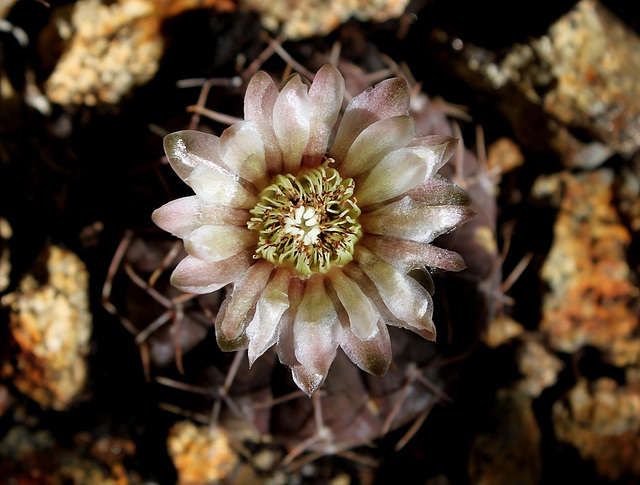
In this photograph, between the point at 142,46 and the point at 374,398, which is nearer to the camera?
the point at 374,398

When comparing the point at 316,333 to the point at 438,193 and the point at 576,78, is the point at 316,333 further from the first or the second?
the point at 576,78

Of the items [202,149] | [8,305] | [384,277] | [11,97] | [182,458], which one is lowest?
[182,458]

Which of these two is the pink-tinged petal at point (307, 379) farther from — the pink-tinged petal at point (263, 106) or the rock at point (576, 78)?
the rock at point (576, 78)

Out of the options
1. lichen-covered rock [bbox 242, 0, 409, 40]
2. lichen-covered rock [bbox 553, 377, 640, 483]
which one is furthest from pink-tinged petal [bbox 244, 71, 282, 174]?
lichen-covered rock [bbox 553, 377, 640, 483]

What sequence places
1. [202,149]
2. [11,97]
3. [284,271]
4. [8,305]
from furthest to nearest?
[11,97], [8,305], [284,271], [202,149]

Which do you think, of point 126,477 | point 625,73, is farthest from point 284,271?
point 625,73

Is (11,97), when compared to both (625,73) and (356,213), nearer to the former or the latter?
(356,213)
